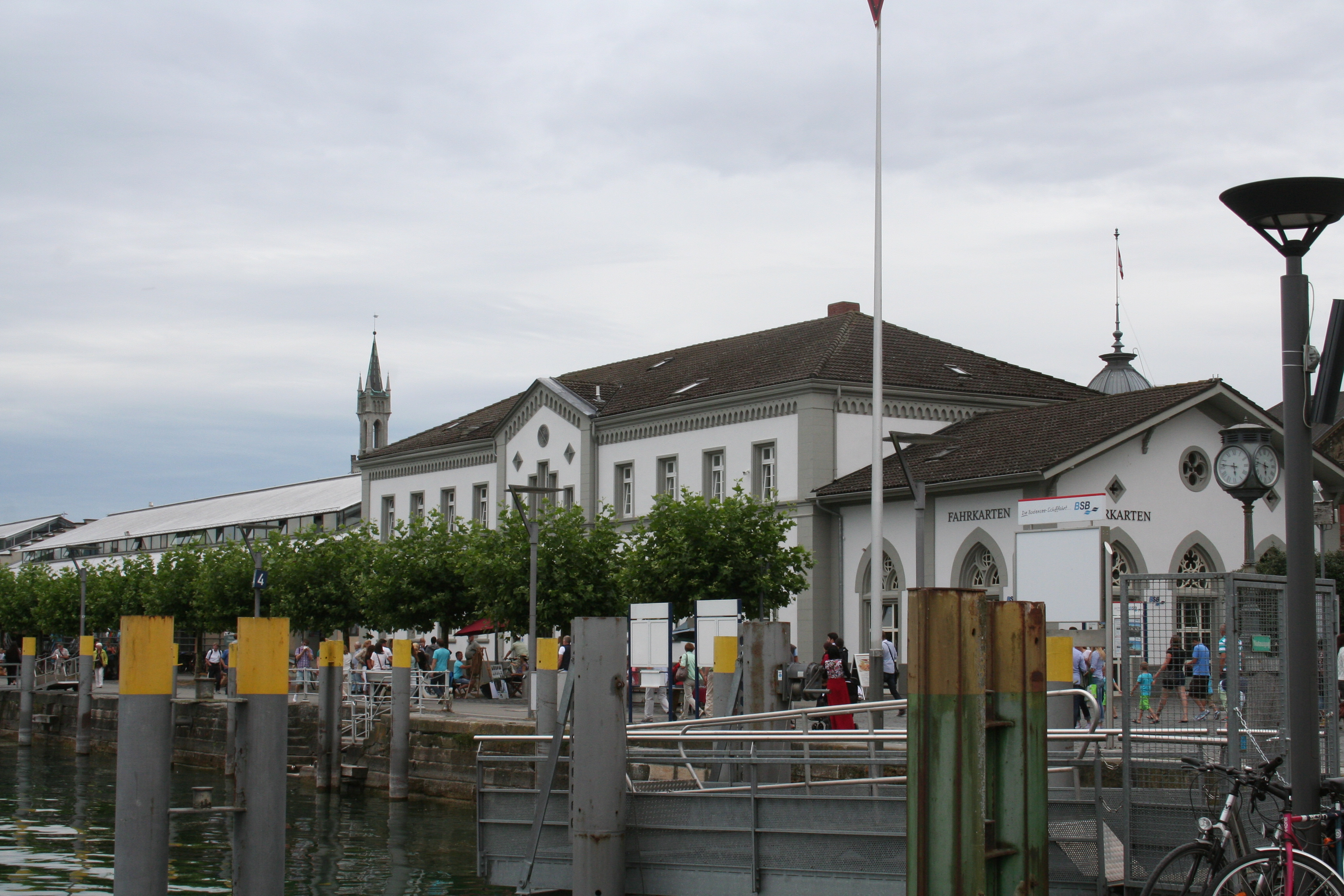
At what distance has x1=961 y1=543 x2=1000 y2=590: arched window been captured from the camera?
35750mm

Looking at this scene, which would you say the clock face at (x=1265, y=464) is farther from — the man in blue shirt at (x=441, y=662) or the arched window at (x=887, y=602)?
the man in blue shirt at (x=441, y=662)

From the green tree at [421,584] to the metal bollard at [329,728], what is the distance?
10292mm

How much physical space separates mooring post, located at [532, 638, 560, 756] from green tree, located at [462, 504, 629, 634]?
1208cm

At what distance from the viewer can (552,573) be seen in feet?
123

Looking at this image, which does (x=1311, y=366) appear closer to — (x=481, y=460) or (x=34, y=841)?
(x=34, y=841)

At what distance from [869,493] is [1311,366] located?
29.8m

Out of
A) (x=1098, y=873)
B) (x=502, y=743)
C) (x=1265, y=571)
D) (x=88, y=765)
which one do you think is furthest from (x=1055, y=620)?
(x=88, y=765)

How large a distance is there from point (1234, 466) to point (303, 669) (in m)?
25.4

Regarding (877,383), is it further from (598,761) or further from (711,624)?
(598,761)

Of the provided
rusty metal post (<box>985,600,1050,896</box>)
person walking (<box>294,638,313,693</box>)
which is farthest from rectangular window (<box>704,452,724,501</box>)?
rusty metal post (<box>985,600,1050,896</box>)

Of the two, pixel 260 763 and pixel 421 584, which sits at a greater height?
pixel 421 584

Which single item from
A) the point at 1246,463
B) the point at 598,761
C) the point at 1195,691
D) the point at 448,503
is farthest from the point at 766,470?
the point at 1195,691

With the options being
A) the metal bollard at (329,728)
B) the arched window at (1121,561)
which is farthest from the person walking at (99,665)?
the arched window at (1121,561)

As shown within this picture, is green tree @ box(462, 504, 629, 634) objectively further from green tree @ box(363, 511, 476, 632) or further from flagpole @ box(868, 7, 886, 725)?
flagpole @ box(868, 7, 886, 725)
